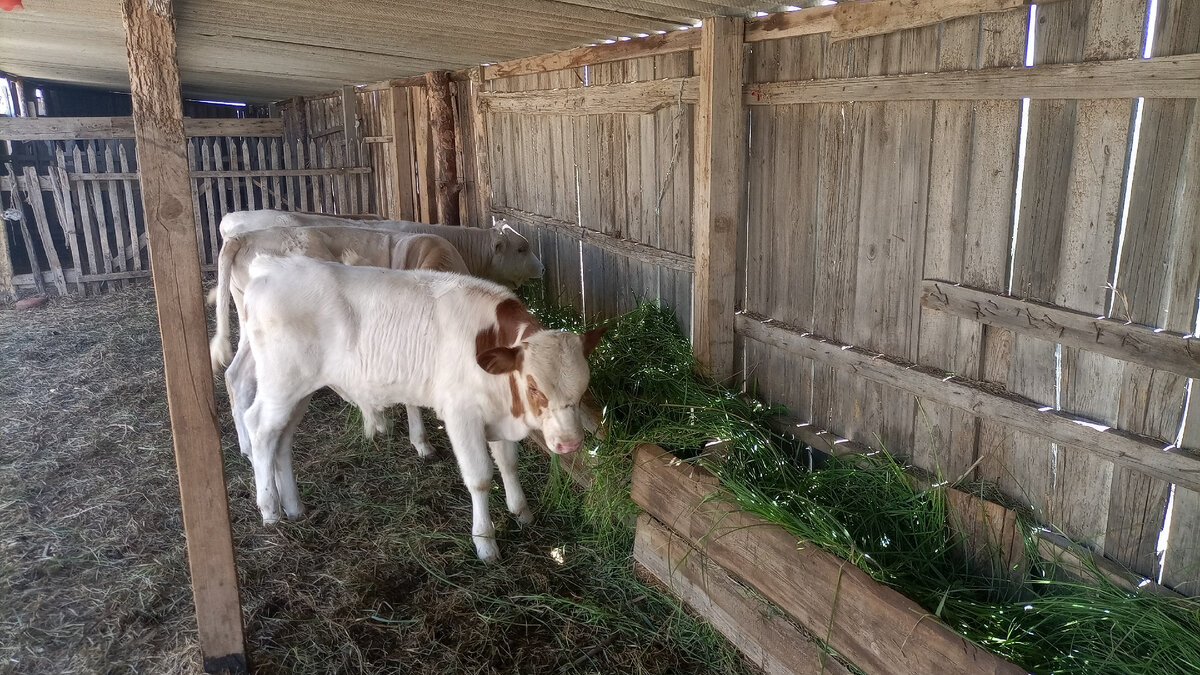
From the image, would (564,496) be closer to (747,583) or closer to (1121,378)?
(747,583)

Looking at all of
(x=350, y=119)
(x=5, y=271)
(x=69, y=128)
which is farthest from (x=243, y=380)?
(x=69, y=128)

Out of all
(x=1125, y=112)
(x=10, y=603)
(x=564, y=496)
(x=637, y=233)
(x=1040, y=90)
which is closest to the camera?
(x=1125, y=112)

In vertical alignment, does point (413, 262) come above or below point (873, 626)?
above

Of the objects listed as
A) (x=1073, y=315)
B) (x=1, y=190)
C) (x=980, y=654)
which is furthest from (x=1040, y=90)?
(x=1, y=190)

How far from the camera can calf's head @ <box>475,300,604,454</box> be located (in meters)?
4.03

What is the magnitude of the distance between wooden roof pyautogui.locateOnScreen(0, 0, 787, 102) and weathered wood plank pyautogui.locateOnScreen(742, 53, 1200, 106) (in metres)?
0.52

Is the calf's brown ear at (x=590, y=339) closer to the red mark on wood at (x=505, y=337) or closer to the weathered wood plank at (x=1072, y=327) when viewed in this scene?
the red mark on wood at (x=505, y=337)

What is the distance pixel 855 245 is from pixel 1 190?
39.1 feet

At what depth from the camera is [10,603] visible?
394 centimetres

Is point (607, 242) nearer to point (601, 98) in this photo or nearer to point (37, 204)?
point (601, 98)

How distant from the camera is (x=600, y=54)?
234 inches

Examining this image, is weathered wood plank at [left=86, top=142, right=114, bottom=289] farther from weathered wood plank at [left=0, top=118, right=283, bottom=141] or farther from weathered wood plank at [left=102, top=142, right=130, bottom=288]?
weathered wood plank at [left=0, top=118, right=283, bottom=141]

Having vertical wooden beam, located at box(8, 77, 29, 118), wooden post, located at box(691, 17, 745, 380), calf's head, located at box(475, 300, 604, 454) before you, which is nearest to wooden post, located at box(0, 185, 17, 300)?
vertical wooden beam, located at box(8, 77, 29, 118)

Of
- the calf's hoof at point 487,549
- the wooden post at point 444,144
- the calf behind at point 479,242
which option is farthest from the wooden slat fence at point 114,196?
the calf's hoof at point 487,549
